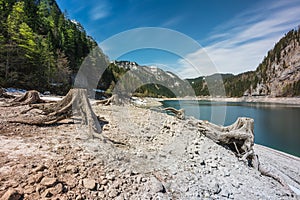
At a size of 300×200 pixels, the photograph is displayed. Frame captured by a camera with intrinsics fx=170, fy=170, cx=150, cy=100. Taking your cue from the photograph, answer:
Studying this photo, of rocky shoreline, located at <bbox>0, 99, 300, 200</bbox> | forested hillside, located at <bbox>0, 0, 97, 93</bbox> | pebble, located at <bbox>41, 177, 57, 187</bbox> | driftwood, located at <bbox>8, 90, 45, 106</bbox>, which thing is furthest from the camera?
forested hillside, located at <bbox>0, 0, 97, 93</bbox>

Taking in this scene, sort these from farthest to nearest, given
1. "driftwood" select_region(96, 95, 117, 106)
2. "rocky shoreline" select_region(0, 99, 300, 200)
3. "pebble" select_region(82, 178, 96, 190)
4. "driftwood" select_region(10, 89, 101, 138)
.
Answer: "driftwood" select_region(96, 95, 117, 106), "driftwood" select_region(10, 89, 101, 138), "pebble" select_region(82, 178, 96, 190), "rocky shoreline" select_region(0, 99, 300, 200)

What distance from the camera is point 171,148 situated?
23.4 ft

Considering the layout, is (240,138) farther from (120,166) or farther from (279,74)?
(279,74)

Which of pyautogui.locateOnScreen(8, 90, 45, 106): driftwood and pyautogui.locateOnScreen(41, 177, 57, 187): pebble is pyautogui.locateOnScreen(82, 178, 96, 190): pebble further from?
pyautogui.locateOnScreen(8, 90, 45, 106): driftwood

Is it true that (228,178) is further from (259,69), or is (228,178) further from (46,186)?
(259,69)

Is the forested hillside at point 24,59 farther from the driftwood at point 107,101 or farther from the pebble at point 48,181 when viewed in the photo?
the pebble at point 48,181

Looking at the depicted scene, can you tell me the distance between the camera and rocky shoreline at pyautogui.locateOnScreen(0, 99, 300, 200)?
3.21 metres

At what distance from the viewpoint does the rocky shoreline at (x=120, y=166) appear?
3215 mm

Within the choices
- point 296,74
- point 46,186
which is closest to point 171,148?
point 46,186

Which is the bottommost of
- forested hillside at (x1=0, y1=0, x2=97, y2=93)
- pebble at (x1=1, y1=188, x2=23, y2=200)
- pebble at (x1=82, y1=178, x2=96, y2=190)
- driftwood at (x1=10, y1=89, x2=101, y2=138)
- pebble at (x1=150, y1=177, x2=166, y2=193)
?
pebble at (x1=150, y1=177, x2=166, y2=193)

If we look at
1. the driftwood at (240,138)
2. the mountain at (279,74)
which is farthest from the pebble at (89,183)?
the mountain at (279,74)

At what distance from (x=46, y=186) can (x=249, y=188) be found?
19.8ft

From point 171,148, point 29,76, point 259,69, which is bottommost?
point 171,148

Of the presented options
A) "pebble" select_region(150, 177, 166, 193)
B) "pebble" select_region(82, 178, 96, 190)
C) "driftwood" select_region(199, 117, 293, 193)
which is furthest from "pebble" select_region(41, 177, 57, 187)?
"driftwood" select_region(199, 117, 293, 193)
